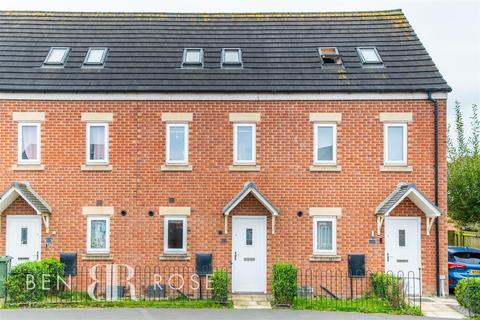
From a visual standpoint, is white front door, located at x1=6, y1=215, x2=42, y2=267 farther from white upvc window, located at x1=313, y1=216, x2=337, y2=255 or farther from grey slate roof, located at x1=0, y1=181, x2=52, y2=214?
white upvc window, located at x1=313, y1=216, x2=337, y2=255

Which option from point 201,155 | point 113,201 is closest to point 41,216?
point 113,201

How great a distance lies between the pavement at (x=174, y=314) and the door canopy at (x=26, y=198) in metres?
3.34

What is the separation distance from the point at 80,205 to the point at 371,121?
898 cm

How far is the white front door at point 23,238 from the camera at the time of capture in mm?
14914

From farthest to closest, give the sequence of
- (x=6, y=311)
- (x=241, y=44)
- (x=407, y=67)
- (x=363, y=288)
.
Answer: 1. (x=241, y=44)
2. (x=407, y=67)
3. (x=363, y=288)
4. (x=6, y=311)

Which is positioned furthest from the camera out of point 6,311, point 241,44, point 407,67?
point 241,44

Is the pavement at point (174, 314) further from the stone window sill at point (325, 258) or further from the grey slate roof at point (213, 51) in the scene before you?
the grey slate roof at point (213, 51)

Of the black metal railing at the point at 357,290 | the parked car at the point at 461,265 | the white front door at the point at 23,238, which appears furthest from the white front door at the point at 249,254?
the white front door at the point at 23,238

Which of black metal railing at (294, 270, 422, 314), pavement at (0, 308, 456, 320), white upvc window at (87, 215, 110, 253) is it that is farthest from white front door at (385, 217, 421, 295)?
white upvc window at (87, 215, 110, 253)

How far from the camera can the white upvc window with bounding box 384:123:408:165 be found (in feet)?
49.7

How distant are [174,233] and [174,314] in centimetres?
352

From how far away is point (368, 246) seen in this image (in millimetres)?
14930

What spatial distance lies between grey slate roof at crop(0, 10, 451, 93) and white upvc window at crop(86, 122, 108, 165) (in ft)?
3.72

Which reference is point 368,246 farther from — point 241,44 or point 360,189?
point 241,44
